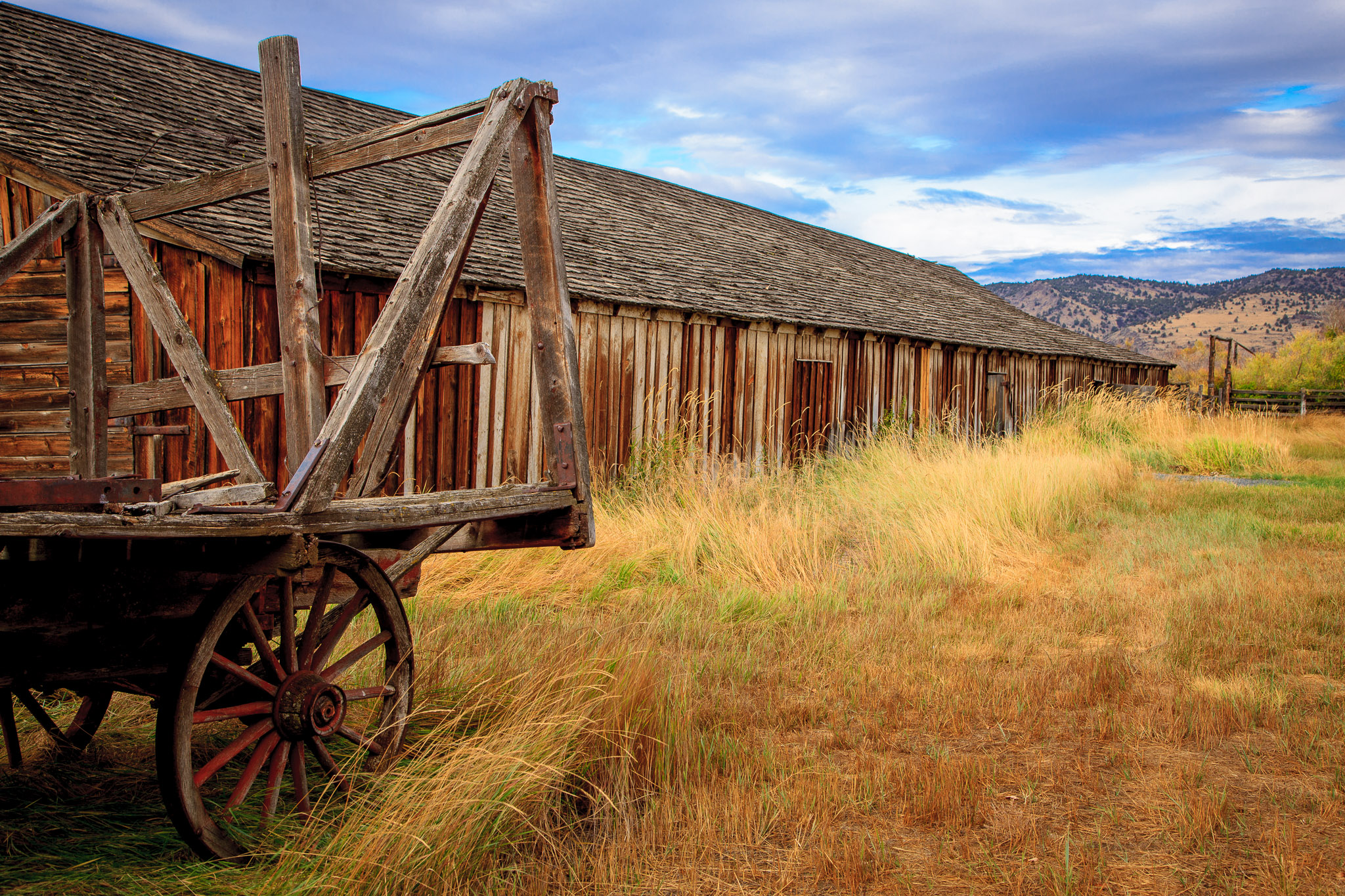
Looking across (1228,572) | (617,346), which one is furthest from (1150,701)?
(617,346)

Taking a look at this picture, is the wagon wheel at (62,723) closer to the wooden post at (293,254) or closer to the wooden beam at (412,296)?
the wooden post at (293,254)

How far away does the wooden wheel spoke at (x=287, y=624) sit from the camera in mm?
2891

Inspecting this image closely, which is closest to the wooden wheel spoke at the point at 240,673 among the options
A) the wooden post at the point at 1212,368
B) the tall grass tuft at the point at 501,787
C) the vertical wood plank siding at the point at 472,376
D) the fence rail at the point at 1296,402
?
the tall grass tuft at the point at 501,787

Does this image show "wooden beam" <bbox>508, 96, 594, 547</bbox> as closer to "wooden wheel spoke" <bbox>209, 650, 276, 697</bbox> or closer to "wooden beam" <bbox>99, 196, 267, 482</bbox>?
"wooden wheel spoke" <bbox>209, 650, 276, 697</bbox>

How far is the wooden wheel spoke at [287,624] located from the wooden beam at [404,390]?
1.60 feet

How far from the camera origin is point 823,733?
4172 millimetres

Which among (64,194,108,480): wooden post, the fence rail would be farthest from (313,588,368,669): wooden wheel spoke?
the fence rail

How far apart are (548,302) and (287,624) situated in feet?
4.79

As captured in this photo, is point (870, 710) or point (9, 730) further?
point (870, 710)

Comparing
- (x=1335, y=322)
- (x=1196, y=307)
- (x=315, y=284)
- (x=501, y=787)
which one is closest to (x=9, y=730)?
(x=501, y=787)

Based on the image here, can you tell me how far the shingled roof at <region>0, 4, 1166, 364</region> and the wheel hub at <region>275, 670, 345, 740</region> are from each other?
1.73 m

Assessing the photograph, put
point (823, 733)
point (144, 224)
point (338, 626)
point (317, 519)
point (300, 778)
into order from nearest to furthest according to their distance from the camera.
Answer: point (317, 519) → point (300, 778) → point (338, 626) → point (823, 733) → point (144, 224)

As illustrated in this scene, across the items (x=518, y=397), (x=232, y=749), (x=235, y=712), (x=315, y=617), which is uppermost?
(x=518, y=397)

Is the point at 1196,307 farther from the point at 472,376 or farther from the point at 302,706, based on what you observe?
the point at 302,706
